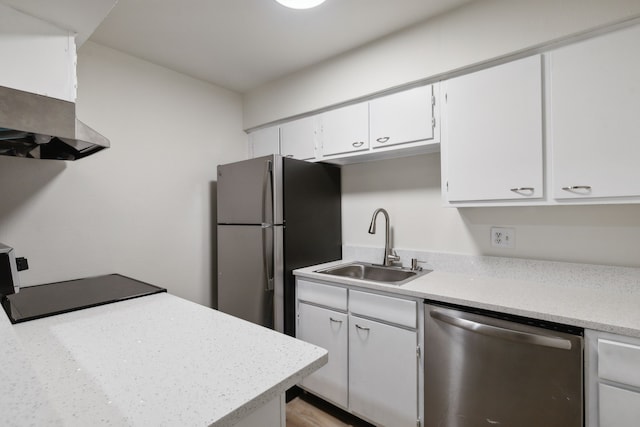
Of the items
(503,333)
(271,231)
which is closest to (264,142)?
(271,231)

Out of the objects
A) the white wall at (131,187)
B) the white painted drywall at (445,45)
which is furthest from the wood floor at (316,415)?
the white painted drywall at (445,45)

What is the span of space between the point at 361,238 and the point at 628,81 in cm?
169

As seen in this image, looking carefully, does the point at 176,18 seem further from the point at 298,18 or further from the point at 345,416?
the point at 345,416

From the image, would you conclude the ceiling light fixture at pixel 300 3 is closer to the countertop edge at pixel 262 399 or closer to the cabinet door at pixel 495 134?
the cabinet door at pixel 495 134

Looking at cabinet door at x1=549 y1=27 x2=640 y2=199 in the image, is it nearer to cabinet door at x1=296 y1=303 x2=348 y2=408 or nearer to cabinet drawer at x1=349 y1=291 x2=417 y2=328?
cabinet drawer at x1=349 y1=291 x2=417 y2=328

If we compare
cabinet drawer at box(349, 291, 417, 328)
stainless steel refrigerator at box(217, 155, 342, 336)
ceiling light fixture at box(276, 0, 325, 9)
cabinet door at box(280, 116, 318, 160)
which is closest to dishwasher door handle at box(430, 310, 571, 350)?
cabinet drawer at box(349, 291, 417, 328)

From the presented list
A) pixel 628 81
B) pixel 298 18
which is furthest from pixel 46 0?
pixel 628 81

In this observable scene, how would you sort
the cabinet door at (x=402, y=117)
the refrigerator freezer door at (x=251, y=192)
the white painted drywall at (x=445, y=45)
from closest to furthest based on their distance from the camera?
the white painted drywall at (x=445, y=45) → the cabinet door at (x=402, y=117) → the refrigerator freezer door at (x=251, y=192)

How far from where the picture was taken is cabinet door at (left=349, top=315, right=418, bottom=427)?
157 cm

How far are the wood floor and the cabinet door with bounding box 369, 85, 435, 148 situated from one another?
5.74ft

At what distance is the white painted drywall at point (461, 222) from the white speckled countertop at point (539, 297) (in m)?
0.16

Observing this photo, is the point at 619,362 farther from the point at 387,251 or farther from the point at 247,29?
the point at 247,29

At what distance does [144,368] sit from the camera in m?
0.79

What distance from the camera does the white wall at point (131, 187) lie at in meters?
1.78
